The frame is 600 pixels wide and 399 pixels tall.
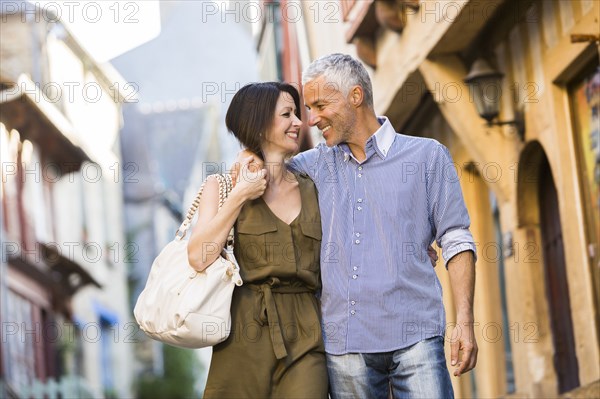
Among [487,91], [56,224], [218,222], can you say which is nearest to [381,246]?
[218,222]

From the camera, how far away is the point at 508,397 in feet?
34.4

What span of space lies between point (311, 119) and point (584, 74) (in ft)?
15.4

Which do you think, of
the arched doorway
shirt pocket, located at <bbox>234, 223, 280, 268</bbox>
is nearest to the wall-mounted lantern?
the arched doorway

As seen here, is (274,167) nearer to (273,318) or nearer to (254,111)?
(254,111)

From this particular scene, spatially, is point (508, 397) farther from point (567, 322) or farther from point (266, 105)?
point (266, 105)

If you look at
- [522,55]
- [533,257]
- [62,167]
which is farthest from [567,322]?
[62,167]

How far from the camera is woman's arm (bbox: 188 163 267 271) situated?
15.4ft

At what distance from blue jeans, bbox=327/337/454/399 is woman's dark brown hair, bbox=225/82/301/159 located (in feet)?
2.76

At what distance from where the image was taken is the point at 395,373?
4.70 meters

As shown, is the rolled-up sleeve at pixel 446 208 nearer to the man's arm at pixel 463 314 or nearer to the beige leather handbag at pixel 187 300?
the man's arm at pixel 463 314

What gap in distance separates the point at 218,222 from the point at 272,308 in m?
0.35

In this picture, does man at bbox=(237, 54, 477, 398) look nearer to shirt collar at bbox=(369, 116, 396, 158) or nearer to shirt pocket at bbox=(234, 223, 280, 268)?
shirt collar at bbox=(369, 116, 396, 158)

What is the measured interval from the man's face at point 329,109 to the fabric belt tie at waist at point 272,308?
58 centimetres

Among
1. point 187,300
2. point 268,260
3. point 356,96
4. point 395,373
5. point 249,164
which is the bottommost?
point 395,373
